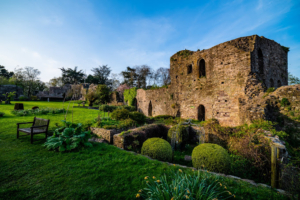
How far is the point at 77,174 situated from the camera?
11.8ft

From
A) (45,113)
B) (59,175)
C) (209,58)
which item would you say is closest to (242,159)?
(59,175)

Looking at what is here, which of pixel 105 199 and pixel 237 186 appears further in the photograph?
pixel 237 186

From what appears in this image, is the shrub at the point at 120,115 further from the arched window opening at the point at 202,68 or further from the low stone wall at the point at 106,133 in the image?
the arched window opening at the point at 202,68

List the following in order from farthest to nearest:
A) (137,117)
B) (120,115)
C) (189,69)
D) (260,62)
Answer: (189,69) → (137,117) → (260,62) → (120,115)

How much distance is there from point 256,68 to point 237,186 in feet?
32.0

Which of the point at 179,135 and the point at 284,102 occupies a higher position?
the point at 284,102

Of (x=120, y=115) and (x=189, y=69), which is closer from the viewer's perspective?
(x=120, y=115)

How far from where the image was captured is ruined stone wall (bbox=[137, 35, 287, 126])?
9570 mm

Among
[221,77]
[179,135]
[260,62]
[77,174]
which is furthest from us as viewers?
[221,77]

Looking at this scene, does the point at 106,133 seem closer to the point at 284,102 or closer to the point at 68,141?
the point at 68,141

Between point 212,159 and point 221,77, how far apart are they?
847cm

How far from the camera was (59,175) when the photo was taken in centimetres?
349

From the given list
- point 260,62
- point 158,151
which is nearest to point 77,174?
point 158,151

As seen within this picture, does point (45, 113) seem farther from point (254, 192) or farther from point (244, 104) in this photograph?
point (244, 104)
